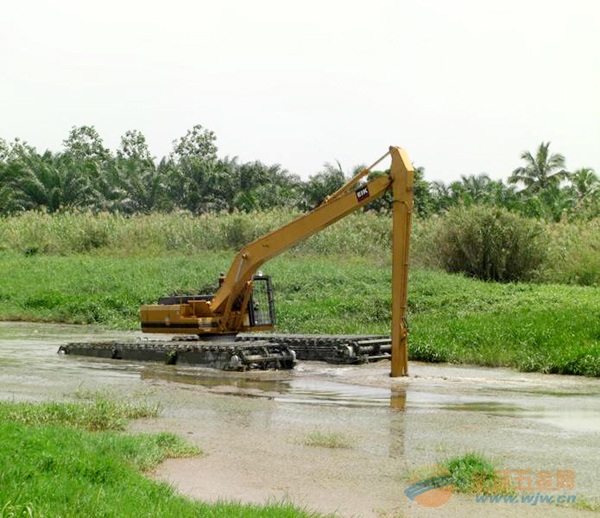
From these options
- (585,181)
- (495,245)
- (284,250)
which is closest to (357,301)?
(284,250)

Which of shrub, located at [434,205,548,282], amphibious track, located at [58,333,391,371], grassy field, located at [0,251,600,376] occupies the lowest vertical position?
amphibious track, located at [58,333,391,371]

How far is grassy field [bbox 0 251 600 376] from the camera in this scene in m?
19.6

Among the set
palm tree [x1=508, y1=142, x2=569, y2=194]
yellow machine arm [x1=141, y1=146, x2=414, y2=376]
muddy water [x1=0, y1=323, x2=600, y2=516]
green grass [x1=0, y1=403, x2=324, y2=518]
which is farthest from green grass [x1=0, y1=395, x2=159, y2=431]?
palm tree [x1=508, y1=142, x2=569, y2=194]

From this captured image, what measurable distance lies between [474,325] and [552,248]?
16128 mm

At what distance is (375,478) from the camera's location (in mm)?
9273

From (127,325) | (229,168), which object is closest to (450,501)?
(127,325)

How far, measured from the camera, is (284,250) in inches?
773

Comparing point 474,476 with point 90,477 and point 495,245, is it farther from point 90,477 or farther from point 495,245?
point 495,245

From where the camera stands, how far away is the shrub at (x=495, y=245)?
35.6 metres

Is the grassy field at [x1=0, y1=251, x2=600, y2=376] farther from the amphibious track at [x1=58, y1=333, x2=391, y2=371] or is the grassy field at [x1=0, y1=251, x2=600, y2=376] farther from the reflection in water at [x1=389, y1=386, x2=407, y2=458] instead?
the reflection in water at [x1=389, y1=386, x2=407, y2=458]

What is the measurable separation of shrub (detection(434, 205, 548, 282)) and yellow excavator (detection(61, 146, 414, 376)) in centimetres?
1611

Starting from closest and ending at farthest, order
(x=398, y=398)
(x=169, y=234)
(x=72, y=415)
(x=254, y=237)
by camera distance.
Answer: (x=72, y=415) → (x=398, y=398) → (x=254, y=237) → (x=169, y=234)

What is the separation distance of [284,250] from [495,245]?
57.9ft

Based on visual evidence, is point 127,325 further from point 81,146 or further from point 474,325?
point 81,146
